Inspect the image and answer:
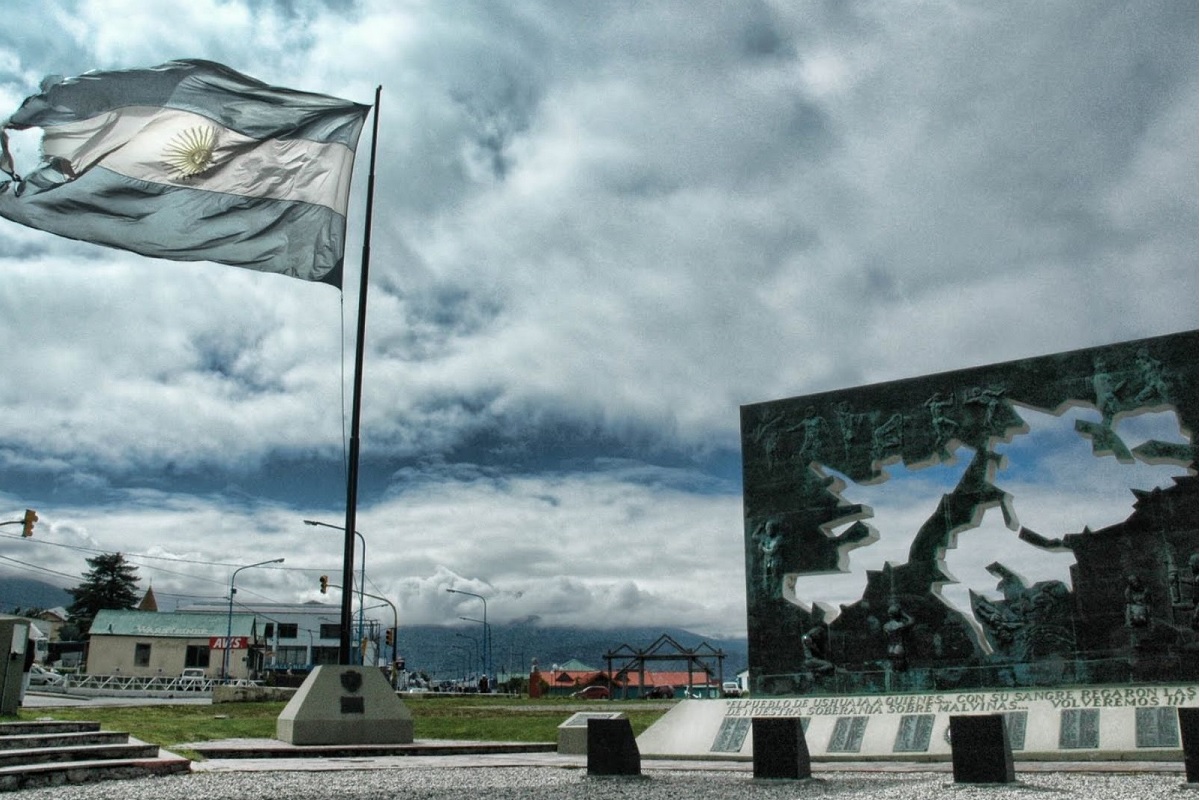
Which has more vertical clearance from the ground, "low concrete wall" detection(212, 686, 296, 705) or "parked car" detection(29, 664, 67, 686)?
"low concrete wall" detection(212, 686, 296, 705)

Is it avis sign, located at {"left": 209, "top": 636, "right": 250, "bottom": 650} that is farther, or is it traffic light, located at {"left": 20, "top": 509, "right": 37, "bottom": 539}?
avis sign, located at {"left": 209, "top": 636, "right": 250, "bottom": 650}

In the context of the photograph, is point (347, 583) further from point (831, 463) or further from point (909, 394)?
point (909, 394)

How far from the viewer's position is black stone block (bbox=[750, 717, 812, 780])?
12445mm

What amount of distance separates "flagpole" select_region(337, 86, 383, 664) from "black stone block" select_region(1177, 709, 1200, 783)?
36.5ft

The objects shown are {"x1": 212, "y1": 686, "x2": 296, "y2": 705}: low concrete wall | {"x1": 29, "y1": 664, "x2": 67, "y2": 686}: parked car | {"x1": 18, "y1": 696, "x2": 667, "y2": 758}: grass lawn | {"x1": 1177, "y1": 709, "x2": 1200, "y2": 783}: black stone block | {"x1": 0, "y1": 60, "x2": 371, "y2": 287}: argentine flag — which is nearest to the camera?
{"x1": 1177, "y1": 709, "x2": 1200, "y2": 783}: black stone block

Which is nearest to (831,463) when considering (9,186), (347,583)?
(347,583)

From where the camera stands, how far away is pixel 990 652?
16969 millimetres

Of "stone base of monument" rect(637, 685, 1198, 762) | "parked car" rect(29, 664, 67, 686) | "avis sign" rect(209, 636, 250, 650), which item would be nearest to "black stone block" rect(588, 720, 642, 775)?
"stone base of monument" rect(637, 685, 1198, 762)

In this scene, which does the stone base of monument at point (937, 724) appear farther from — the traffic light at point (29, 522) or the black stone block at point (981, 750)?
the traffic light at point (29, 522)

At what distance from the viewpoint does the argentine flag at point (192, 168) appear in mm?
13758

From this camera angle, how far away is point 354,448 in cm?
1667

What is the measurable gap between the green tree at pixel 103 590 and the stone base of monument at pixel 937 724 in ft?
294

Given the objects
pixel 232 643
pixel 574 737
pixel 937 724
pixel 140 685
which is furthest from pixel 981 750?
pixel 232 643

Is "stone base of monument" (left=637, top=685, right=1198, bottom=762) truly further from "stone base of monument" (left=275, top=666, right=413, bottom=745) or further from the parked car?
the parked car
